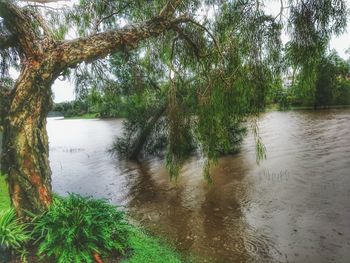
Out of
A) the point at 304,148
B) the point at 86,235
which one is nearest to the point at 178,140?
the point at 86,235

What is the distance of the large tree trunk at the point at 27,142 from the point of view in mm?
4109

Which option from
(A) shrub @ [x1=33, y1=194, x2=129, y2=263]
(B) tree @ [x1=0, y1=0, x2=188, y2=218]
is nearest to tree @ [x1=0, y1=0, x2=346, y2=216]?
(B) tree @ [x1=0, y1=0, x2=188, y2=218]

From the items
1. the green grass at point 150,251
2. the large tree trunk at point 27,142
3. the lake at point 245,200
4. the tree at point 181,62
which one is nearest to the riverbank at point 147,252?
the green grass at point 150,251

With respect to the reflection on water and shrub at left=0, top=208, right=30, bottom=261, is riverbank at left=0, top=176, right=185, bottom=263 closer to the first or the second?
shrub at left=0, top=208, right=30, bottom=261

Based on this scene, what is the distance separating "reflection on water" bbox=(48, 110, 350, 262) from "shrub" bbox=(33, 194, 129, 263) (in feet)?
5.20

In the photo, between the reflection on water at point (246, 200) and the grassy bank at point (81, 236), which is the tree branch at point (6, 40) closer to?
the grassy bank at point (81, 236)

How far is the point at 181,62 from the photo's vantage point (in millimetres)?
6090

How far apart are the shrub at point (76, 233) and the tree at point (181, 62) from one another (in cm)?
28

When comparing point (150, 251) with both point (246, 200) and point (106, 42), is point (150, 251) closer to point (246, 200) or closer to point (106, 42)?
point (106, 42)

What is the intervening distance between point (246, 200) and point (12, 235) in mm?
5850

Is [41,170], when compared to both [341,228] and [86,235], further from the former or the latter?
[341,228]

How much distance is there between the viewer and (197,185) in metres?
10.1

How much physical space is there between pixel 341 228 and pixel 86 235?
4.85m

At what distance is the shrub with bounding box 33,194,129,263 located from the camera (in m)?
4.11
